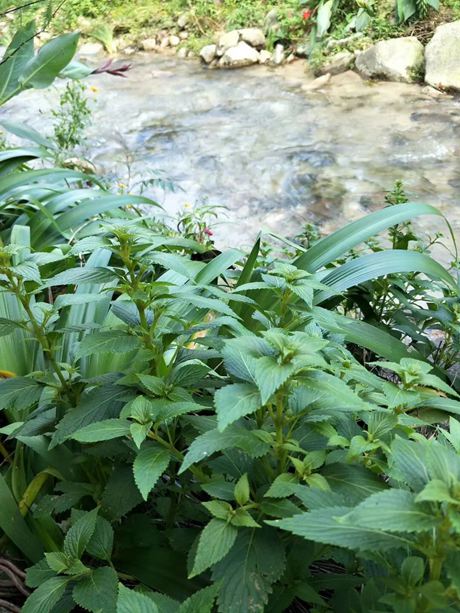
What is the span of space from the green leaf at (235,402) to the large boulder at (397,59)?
623 cm

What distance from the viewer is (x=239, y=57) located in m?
7.05

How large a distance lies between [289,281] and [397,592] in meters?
0.46

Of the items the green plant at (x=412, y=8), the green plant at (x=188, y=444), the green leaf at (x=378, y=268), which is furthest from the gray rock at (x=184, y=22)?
the green plant at (x=188, y=444)

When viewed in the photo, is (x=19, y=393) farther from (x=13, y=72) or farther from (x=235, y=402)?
(x=13, y=72)

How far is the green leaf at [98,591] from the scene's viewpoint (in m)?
0.72

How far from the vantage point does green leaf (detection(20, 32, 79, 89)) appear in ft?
7.48

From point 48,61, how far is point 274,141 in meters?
3.22

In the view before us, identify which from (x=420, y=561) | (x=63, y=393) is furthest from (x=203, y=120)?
(x=420, y=561)

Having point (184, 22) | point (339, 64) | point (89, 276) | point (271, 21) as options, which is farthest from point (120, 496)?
point (184, 22)

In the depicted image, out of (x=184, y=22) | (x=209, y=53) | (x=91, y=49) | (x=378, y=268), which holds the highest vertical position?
(x=378, y=268)

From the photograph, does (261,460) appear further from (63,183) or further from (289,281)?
(63,183)

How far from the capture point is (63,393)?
98 cm

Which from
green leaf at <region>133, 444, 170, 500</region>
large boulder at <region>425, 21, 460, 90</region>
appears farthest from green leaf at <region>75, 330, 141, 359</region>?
large boulder at <region>425, 21, 460, 90</region>

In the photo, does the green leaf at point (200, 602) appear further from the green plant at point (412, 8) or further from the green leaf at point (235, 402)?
the green plant at point (412, 8)
